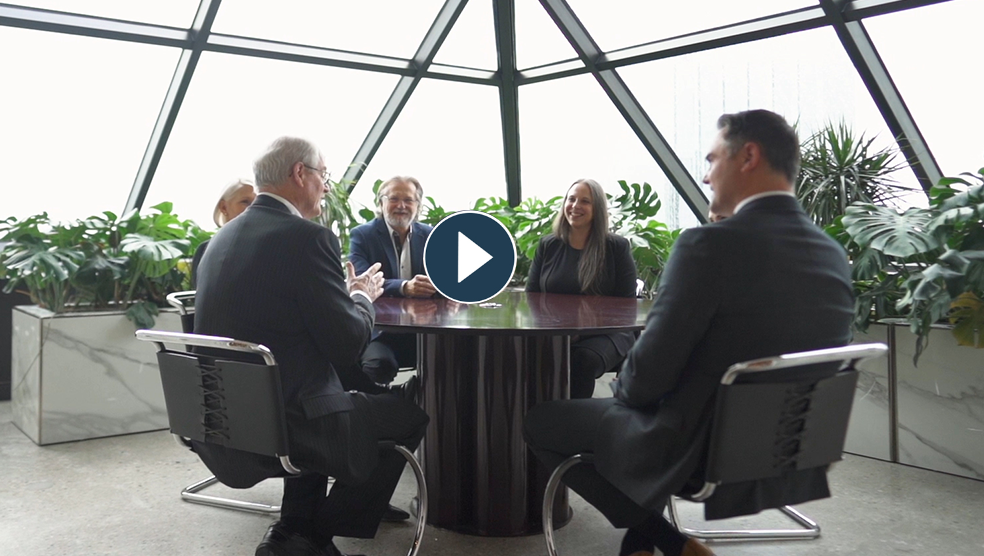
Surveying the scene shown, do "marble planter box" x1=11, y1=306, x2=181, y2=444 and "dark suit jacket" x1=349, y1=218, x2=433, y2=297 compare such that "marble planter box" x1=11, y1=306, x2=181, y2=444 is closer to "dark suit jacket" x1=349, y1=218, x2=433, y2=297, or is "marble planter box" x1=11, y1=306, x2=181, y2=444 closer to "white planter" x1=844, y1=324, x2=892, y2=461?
"dark suit jacket" x1=349, y1=218, x2=433, y2=297

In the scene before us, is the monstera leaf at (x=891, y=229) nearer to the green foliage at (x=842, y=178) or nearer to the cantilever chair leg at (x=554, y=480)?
the green foliage at (x=842, y=178)

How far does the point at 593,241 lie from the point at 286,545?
2.19 m

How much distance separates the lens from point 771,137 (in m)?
1.98

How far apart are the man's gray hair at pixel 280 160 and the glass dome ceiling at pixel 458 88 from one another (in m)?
1.93

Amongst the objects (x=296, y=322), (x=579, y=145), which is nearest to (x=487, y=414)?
(x=296, y=322)

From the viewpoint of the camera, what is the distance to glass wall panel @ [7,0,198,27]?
4.78m

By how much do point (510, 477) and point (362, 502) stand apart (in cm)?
63

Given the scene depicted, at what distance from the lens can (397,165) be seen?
22.5 ft

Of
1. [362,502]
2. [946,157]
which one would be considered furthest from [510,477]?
[946,157]

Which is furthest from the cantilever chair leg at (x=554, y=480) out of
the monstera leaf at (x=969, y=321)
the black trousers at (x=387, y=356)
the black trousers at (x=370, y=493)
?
the monstera leaf at (x=969, y=321)

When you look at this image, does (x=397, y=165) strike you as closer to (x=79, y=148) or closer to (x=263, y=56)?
(x=263, y=56)

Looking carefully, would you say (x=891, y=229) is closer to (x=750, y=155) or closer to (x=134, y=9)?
(x=750, y=155)

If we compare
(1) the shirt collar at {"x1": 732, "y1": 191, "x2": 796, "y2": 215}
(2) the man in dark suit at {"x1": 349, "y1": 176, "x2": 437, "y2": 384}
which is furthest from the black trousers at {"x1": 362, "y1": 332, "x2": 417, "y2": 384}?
(1) the shirt collar at {"x1": 732, "y1": 191, "x2": 796, "y2": 215}

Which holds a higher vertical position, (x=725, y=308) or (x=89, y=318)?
(x=725, y=308)
